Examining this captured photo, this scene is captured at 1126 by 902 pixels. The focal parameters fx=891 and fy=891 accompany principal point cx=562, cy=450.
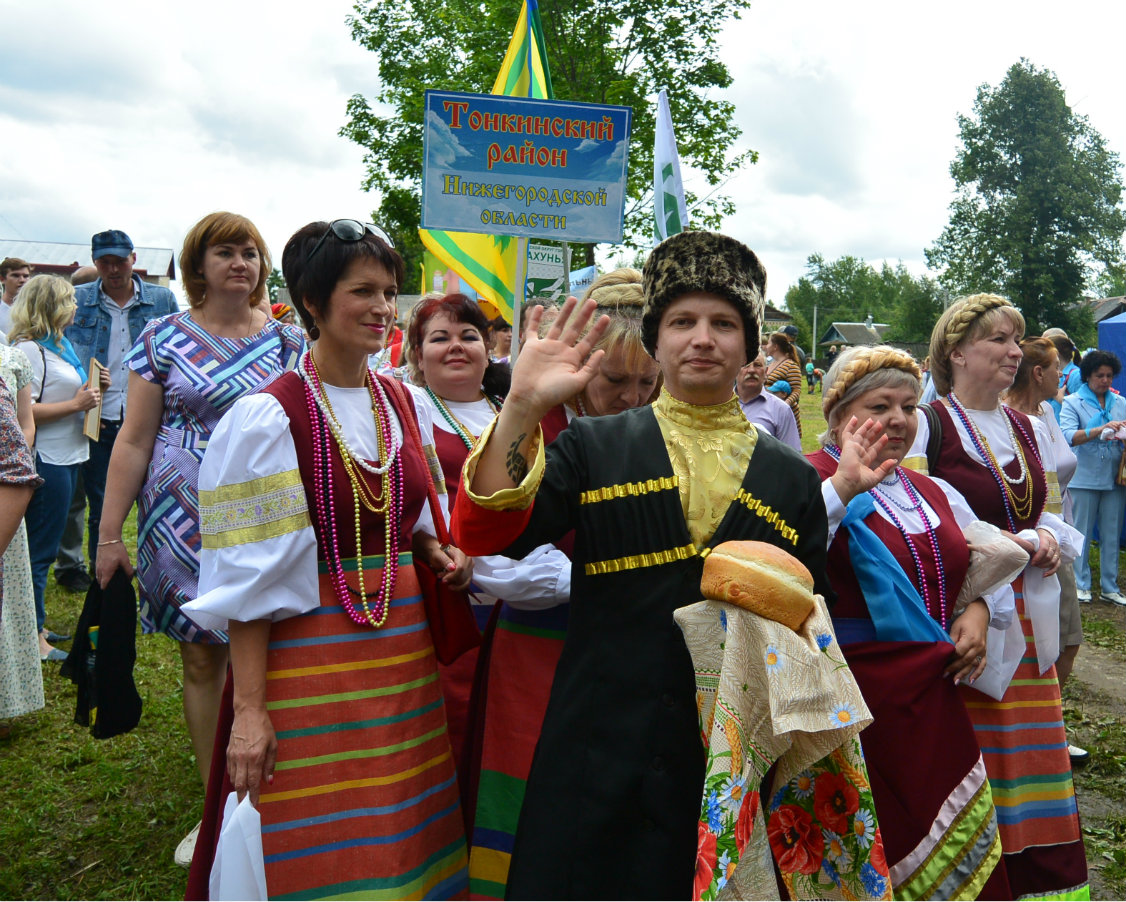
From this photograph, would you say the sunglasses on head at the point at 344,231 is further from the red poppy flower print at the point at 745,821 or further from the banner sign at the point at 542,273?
the banner sign at the point at 542,273

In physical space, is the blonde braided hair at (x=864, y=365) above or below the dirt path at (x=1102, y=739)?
above

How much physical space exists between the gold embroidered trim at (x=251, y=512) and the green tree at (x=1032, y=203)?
152ft

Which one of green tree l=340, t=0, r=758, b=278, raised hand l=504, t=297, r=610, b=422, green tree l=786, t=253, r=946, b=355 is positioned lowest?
raised hand l=504, t=297, r=610, b=422

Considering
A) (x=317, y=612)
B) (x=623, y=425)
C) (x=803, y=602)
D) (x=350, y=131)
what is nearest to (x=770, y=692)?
(x=803, y=602)

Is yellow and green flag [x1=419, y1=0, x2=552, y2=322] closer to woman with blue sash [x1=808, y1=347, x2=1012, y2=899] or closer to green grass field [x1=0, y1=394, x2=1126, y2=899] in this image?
woman with blue sash [x1=808, y1=347, x2=1012, y2=899]

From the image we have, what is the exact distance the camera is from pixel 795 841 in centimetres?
189

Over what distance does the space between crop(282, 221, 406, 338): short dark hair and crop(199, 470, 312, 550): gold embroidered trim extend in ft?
1.72

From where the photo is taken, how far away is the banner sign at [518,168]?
3834mm

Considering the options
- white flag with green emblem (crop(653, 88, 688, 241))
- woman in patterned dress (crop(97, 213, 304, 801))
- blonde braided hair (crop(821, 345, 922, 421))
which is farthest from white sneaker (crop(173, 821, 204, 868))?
white flag with green emblem (crop(653, 88, 688, 241))

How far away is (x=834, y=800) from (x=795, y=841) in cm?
13

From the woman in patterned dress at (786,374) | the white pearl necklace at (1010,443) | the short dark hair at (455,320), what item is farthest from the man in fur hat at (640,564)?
the woman in patterned dress at (786,374)

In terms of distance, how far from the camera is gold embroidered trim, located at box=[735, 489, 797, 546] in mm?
1939

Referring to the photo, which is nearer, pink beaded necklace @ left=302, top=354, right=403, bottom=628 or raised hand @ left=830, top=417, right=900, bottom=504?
pink beaded necklace @ left=302, top=354, right=403, bottom=628

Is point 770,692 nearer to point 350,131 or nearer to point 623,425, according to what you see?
point 623,425
